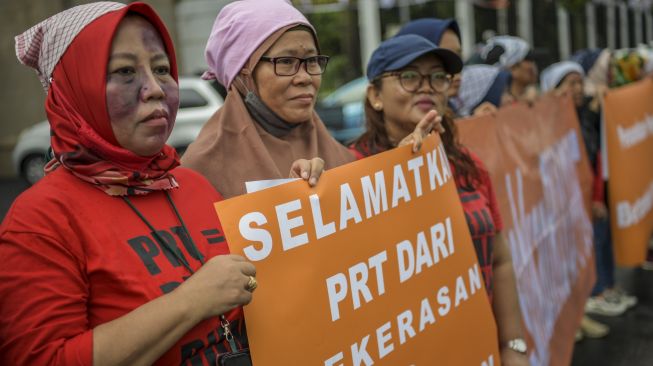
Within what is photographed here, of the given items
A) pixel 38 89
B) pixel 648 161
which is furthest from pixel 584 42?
pixel 648 161

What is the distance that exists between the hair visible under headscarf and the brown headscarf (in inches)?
16.2

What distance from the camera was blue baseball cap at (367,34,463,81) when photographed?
2.59m

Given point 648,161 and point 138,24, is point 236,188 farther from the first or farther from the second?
point 648,161

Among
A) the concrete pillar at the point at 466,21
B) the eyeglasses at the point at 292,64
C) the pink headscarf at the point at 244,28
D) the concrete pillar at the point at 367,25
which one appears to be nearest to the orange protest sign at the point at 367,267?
the eyeglasses at the point at 292,64

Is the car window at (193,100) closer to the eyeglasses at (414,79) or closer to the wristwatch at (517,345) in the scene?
the eyeglasses at (414,79)

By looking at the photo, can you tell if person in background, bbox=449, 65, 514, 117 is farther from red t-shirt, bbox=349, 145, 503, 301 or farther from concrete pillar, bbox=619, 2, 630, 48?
concrete pillar, bbox=619, 2, 630, 48

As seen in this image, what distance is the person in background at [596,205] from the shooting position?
5207mm

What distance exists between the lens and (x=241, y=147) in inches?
80.0

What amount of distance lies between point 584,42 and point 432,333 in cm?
3029

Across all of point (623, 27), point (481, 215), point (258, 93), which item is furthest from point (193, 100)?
point (623, 27)

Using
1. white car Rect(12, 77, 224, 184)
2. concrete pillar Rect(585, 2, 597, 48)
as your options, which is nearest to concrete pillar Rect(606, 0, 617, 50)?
concrete pillar Rect(585, 2, 597, 48)

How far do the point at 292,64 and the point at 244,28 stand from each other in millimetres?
168

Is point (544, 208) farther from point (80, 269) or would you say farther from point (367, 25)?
point (367, 25)

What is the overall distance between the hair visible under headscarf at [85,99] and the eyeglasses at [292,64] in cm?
54
